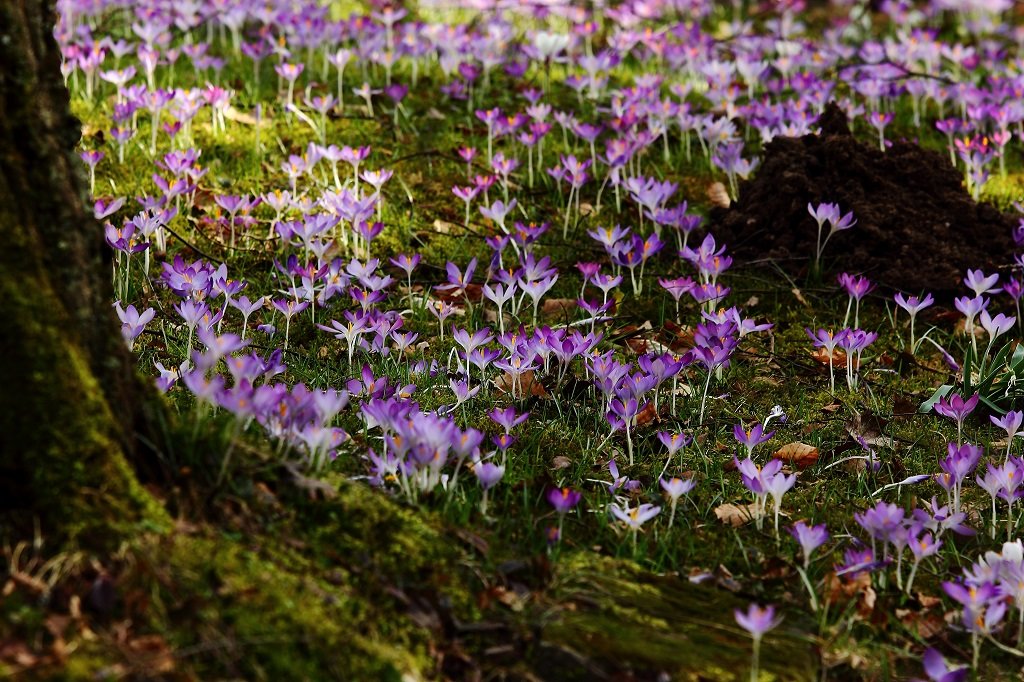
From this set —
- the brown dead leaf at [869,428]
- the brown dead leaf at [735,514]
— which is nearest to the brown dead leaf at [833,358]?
the brown dead leaf at [869,428]

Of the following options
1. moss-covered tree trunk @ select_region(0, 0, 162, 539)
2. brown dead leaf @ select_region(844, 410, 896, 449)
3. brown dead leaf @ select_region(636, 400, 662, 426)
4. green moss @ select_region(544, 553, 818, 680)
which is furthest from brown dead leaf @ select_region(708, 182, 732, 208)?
moss-covered tree trunk @ select_region(0, 0, 162, 539)

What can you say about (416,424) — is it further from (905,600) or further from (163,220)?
(163,220)

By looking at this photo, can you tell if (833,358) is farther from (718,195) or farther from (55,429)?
(55,429)

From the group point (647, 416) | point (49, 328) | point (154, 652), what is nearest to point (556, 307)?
point (647, 416)

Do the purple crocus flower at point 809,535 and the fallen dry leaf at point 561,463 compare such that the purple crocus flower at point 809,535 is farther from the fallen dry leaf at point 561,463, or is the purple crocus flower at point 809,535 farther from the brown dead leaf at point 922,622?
the fallen dry leaf at point 561,463

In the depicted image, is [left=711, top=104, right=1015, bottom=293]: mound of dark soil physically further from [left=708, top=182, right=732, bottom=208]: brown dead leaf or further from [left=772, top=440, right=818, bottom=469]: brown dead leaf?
[left=772, top=440, right=818, bottom=469]: brown dead leaf
